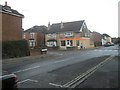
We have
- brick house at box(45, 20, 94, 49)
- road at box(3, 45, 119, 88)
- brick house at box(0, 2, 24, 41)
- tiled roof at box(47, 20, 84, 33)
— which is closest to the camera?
road at box(3, 45, 119, 88)

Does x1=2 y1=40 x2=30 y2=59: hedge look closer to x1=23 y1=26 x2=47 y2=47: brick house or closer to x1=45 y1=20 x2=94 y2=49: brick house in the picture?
x1=45 y1=20 x2=94 y2=49: brick house

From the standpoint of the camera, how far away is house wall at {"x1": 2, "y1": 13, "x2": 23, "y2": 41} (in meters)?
21.7

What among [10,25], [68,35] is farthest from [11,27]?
[68,35]

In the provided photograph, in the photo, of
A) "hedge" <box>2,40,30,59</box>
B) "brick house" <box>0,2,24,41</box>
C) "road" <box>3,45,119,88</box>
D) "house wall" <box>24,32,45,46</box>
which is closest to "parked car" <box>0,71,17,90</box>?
"road" <box>3,45,119,88</box>

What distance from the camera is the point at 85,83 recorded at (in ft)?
22.7

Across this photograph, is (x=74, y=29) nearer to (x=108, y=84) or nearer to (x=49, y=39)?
(x=49, y=39)

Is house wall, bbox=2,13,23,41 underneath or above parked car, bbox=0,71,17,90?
above

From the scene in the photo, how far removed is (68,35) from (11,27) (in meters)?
24.6

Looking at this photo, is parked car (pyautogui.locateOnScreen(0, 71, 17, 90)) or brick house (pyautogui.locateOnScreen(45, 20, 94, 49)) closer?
parked car (pyautogui.locateOnScreen(0, 71, 17, 90))

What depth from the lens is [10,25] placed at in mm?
22766

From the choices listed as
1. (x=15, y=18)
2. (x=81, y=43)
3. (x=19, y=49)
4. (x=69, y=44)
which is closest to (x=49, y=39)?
(x=69, y=44)

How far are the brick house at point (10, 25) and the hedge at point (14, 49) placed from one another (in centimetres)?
366

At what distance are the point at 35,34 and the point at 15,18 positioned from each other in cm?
2707

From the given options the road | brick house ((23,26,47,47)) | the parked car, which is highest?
brick house ((23,26,47,47))
